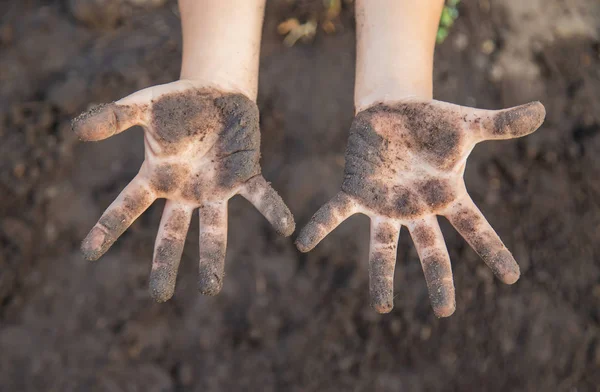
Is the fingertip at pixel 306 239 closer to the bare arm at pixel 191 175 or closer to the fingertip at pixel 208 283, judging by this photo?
the bare arm at pixel 191 175

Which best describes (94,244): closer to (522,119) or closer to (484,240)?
(484,240)

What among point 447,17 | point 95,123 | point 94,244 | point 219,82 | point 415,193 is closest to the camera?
A: point 95,123

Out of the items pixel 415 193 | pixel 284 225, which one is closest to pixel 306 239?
pixel 284 225

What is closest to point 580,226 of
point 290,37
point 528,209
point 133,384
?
point 528,209

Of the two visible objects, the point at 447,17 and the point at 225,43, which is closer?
the point at 225,43

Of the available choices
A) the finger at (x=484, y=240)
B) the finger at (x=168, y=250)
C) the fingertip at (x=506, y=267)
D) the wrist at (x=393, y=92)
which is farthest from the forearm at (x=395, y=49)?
the finger at (x=168, y=250)

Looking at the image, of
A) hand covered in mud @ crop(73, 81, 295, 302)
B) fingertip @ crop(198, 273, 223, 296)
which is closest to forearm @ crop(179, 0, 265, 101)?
hand covered in mud @ crop(73, 81, 295, 302)
